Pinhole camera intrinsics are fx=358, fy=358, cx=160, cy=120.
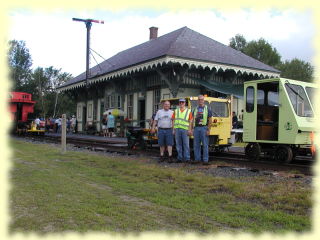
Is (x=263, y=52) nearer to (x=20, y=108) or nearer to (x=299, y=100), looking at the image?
(x=20, y=108)

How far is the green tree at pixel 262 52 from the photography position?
55469mm

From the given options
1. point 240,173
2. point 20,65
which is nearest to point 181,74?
point 240,173

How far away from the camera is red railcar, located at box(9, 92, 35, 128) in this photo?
1087 inches

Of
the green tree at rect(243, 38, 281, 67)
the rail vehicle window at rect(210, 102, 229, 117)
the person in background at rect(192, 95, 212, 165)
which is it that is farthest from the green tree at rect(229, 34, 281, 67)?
Result: the person in background at rect(192, 95, 212, 165)

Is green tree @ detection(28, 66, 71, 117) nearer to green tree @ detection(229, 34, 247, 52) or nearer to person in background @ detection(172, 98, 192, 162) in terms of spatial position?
green tree @ detection(229, 34, 247, 52)

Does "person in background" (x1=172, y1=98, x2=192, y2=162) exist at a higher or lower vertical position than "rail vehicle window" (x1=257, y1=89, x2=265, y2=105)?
lower

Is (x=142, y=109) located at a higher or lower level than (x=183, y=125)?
higher

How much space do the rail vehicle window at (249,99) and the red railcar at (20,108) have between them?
68.7ft

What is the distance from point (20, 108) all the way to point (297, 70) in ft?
142

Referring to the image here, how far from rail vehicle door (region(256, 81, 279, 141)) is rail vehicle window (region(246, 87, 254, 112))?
17cm

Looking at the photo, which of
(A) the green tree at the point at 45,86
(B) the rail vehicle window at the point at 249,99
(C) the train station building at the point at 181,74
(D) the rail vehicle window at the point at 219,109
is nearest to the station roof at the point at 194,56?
(C) the train station building at the point at 181,74

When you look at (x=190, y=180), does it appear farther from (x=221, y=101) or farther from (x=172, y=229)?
(x=221, y=101)

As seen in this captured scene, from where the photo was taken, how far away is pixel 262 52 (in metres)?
55.7

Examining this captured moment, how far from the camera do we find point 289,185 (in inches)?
248
